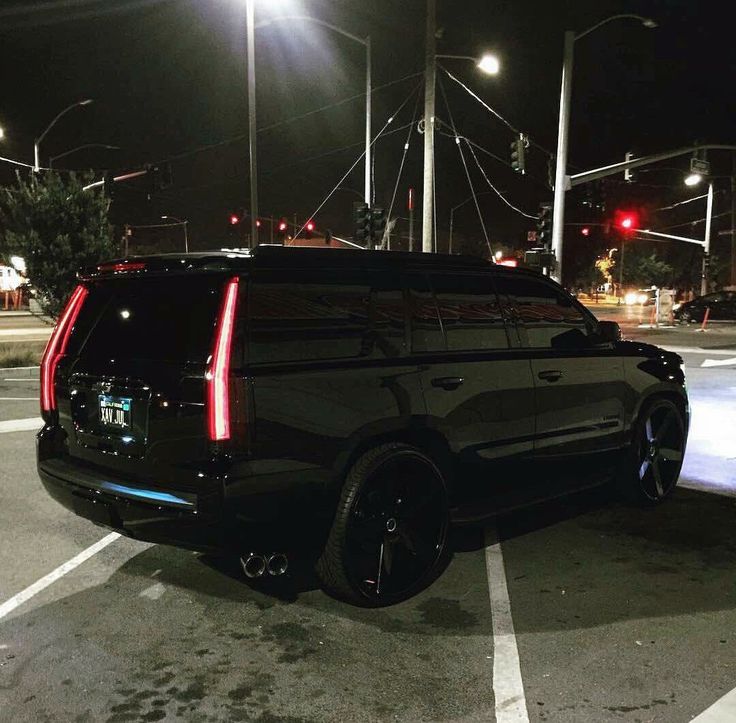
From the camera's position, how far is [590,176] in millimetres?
20172

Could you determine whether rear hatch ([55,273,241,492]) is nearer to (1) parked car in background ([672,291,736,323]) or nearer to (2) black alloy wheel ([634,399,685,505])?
(2) black alloy wheel ([634,399,685,505])

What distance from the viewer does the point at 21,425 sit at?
9266 mm

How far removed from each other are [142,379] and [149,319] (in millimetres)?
409

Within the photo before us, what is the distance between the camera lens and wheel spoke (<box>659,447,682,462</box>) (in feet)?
20.0

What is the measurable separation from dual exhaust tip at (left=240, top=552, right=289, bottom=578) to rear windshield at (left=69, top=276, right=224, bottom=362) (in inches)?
41.1

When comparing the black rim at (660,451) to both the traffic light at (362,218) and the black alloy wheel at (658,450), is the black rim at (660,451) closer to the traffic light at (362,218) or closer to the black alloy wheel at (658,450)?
the black alloy wheel at (658,450)

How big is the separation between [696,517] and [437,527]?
2512 mm

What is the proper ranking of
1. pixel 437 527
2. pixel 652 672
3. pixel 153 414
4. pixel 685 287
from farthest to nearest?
pixel 685 287, pixel 437 527, pixel 153 414, pixel 652 672

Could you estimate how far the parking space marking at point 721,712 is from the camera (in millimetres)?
2996

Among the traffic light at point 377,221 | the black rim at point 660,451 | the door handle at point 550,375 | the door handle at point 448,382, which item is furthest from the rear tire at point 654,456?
the traffic light at point 377,221

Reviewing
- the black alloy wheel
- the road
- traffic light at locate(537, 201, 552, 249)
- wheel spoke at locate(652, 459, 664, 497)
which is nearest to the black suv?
the road

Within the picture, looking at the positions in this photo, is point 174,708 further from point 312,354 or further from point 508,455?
point 508,455

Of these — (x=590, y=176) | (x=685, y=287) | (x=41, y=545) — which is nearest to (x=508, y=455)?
(x=41, y=545)

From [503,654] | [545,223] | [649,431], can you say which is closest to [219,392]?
[503,654]
